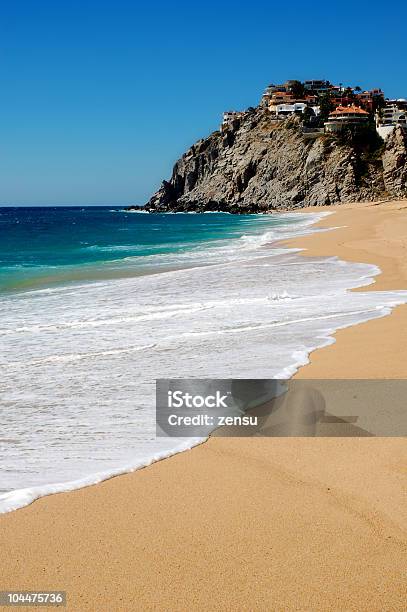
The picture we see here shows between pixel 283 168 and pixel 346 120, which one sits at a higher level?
pixel 346 120

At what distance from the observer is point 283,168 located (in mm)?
119125

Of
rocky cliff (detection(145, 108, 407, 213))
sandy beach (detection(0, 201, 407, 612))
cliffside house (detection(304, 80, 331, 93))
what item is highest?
cliffside house (detection(304, 80, 331, 93))

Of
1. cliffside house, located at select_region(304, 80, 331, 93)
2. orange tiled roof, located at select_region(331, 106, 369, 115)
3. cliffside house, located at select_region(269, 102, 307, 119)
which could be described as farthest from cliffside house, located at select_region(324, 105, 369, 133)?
cliffside house, located at select_region(304, 80, 331, 93)

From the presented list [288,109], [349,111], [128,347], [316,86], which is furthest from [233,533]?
[316,86]

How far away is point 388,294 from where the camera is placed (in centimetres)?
1238

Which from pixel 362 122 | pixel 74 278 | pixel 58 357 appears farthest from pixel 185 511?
pixel 362 122

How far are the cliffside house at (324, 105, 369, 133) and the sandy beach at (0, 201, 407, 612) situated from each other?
125 metres

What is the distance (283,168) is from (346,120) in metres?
16.9

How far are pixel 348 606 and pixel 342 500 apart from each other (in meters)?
0.97

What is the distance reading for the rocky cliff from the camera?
111 m

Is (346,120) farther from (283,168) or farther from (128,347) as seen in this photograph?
(128,347)

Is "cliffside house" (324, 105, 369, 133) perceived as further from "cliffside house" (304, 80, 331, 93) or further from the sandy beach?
the sandy beach

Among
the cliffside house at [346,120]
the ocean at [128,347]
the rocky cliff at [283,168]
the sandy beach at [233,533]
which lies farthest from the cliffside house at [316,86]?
the sandy beach at [233,533]

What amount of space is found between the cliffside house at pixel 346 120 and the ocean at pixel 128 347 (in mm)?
110948
